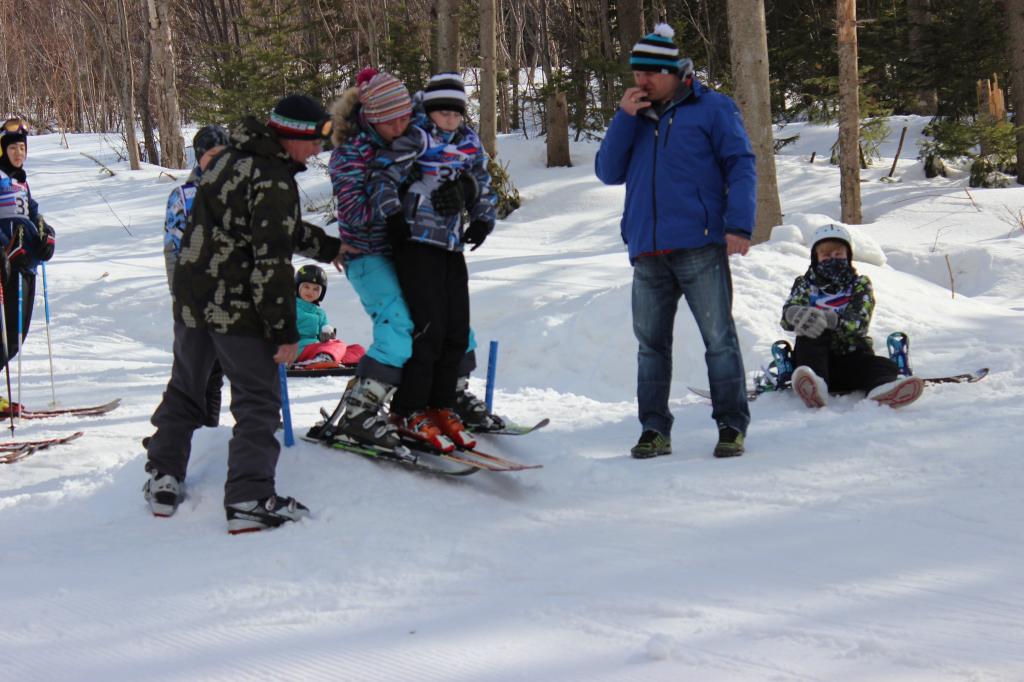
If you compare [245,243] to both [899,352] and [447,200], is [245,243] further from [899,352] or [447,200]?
[899,352]

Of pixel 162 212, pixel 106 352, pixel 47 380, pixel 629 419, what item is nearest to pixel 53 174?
pixel 162 212

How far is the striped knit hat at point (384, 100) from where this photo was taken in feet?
14.2

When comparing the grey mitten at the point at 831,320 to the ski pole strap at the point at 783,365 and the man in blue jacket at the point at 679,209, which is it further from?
the man in blue jacket at the point at 679,209

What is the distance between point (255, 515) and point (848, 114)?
12.5m

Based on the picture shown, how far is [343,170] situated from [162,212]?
14.6m

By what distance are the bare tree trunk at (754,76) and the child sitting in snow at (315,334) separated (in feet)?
17.1

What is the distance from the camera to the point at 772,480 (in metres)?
4.34

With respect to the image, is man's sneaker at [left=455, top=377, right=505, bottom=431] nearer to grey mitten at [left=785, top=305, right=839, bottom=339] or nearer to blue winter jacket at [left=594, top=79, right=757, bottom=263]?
blue winter jacket at [left=594, top=79, right=757, bottom=263]

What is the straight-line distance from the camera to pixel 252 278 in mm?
3789

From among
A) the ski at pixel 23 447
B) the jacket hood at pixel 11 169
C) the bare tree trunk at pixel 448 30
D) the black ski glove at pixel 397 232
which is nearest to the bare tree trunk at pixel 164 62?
the bare tree trunk at pixel 448 30

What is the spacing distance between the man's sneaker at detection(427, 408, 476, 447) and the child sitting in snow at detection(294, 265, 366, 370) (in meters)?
4.03

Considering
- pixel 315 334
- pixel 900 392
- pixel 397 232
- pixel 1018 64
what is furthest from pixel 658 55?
pixel 1018 64

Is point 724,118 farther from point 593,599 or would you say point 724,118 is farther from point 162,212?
point 162,212

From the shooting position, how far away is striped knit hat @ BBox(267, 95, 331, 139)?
12.5 feet
